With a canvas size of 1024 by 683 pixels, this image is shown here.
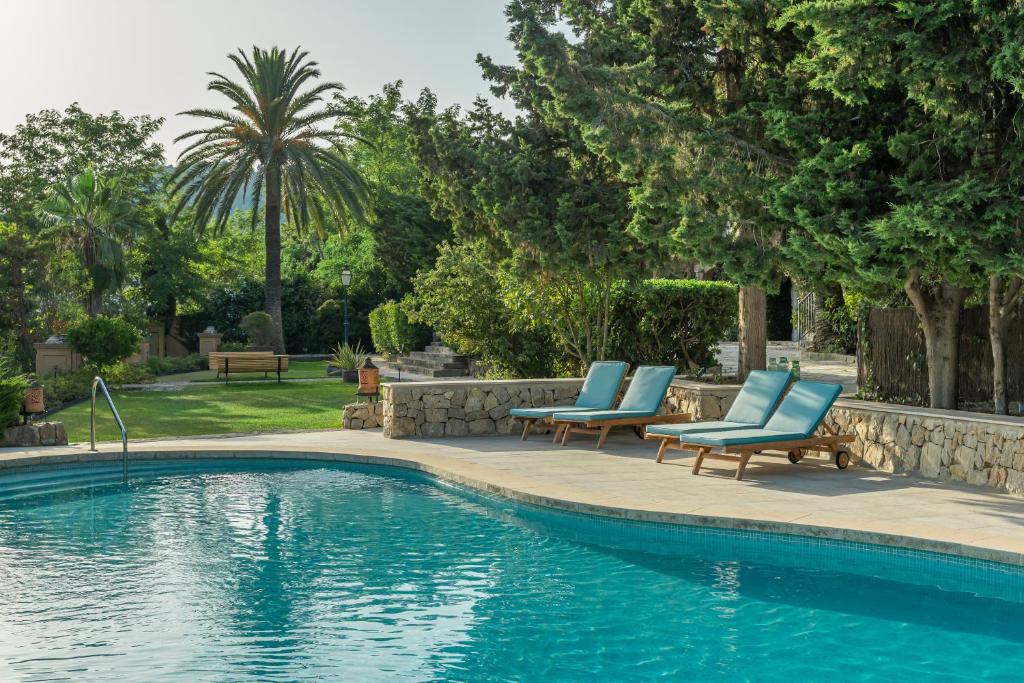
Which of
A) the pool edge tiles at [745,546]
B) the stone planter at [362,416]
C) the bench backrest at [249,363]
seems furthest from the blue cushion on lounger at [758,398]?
the bench backrest at [249,363]

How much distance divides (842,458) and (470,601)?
5.52 m

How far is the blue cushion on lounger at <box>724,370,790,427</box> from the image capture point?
10.9 metres

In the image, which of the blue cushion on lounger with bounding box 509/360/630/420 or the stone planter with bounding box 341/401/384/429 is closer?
the blue cushion on lounger with bounding box 509/360/630/420

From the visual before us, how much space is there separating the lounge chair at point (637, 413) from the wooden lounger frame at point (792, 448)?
1.47 metres

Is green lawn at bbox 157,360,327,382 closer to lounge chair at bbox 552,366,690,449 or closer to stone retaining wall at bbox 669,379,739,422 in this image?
lounge chair at bbox 552,366,690,449

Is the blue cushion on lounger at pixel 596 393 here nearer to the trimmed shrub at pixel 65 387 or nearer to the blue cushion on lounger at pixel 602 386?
the blue cushion on lounger at pixel 602 386

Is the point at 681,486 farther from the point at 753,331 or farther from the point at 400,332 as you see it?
the point at 400,332

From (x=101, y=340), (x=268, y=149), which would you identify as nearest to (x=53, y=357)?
(x=101, y=340)

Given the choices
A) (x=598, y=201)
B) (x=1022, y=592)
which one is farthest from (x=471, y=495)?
(x=598, y=201)

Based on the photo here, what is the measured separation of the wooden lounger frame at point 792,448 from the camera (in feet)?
33.3

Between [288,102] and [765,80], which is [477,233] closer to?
[765,80]

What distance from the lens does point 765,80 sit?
1270 cm

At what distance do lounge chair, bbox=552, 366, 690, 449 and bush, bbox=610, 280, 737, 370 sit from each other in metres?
4.41

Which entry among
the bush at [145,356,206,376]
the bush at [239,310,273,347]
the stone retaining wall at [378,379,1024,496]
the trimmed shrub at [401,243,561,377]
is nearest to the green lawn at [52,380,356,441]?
the stone retaining wall at [378,379,1024,496]
